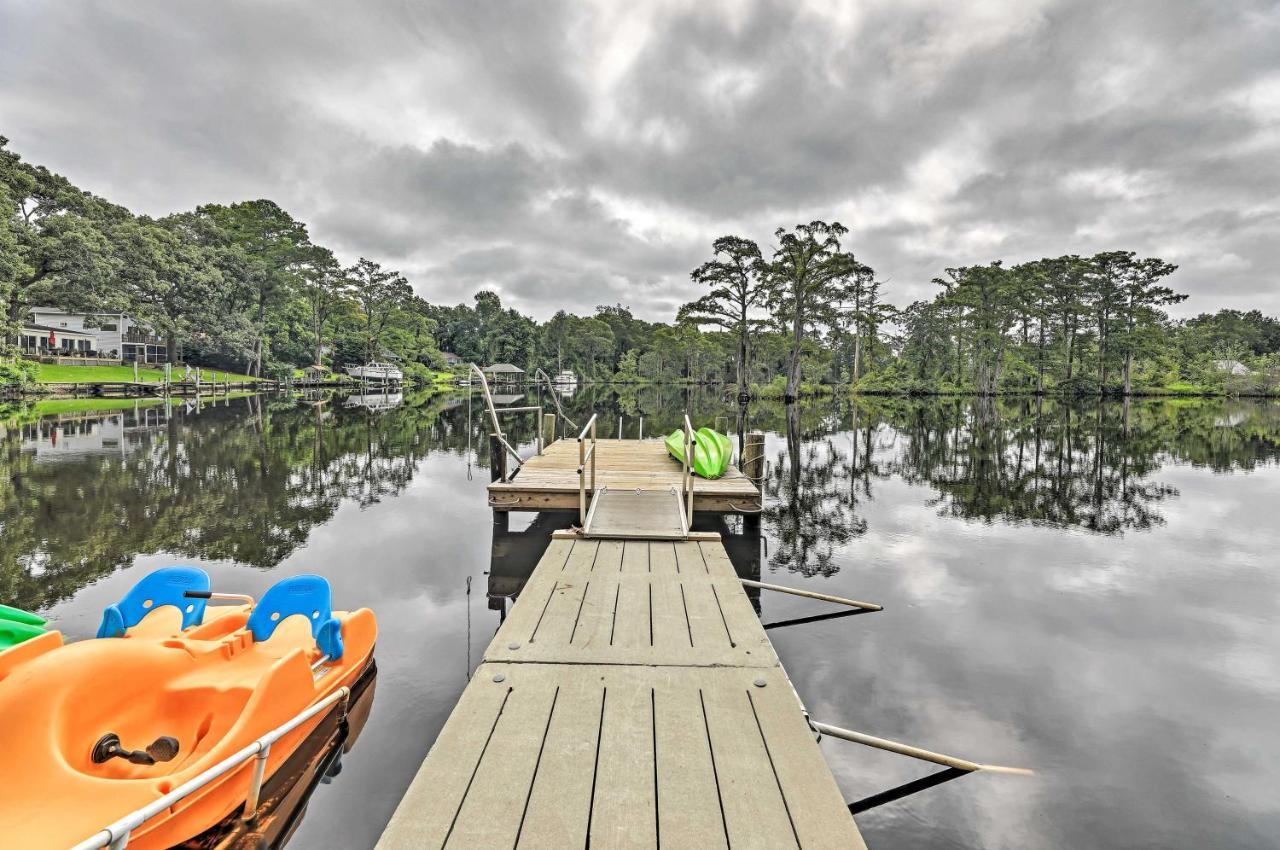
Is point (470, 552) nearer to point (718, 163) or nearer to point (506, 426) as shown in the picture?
point (506, 426)

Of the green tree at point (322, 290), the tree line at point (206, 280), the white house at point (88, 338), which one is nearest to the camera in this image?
the tree line at point (206, 280)

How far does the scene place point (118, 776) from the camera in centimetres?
254

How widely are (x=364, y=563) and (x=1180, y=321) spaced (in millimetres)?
92300

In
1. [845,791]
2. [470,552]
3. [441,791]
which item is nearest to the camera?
[441,791]

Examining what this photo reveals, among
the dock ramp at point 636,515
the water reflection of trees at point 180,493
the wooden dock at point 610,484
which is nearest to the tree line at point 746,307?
the water reflection of trees at point 180,493

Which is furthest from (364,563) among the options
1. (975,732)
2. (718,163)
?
(718,163)

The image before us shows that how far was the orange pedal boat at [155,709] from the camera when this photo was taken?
220 centimetres

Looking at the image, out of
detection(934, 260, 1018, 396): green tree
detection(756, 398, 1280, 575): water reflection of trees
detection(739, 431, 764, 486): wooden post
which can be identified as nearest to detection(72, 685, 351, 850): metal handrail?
detection(756, 398, 1280, 575): water reflection of trees

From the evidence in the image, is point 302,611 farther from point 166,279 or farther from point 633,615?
point 166,279

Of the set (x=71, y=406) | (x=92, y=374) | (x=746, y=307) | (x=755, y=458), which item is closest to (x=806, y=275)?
(x=746, y=307)

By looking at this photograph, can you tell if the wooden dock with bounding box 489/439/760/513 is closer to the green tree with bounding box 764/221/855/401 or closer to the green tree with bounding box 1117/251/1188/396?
the green tree with bounding box 764/221/855/401

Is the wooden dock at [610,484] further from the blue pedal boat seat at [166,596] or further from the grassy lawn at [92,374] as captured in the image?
the grassy lawn at [92,374]

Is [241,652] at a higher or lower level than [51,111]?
lower

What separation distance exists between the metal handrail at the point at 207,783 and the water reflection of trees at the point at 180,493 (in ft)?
15.3
